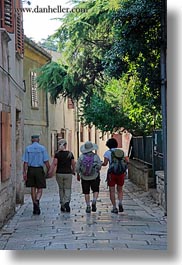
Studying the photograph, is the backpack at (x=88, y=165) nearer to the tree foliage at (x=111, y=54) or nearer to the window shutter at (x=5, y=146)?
the tree foliage at (x=111, y=54)

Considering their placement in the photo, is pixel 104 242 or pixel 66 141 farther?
pixel 66 141

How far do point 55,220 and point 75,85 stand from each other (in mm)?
1543

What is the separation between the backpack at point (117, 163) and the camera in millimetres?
8000

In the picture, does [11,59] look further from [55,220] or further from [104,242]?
[104,242]

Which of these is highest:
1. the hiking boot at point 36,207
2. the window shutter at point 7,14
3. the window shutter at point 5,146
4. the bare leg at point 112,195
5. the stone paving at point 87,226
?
the window shutter at point 7,14

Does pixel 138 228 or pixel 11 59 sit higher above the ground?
pixel 11 59

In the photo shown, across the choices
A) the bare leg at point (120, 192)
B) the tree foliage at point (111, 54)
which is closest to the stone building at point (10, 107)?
the tree foliage at point (111, 54)

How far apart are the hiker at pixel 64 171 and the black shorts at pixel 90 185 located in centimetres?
24

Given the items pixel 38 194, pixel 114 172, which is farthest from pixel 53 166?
pixel 114 172

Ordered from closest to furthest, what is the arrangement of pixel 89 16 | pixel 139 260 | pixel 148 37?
pixel 139 260, pixel 89 16, pixel 148 37

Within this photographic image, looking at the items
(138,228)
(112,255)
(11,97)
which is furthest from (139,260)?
(11,97)

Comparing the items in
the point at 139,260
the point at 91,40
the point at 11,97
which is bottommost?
the point at 139,260

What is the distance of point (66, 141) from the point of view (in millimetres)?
7797

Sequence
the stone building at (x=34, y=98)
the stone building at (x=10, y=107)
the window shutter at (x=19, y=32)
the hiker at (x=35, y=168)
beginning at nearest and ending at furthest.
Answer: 1. the window shutter at (x=19, y=32)
2. the stone building at (x=10, y=107)
3. the stone building at (x=34, y=98)
4. the hiker at (x=35, y=168)
